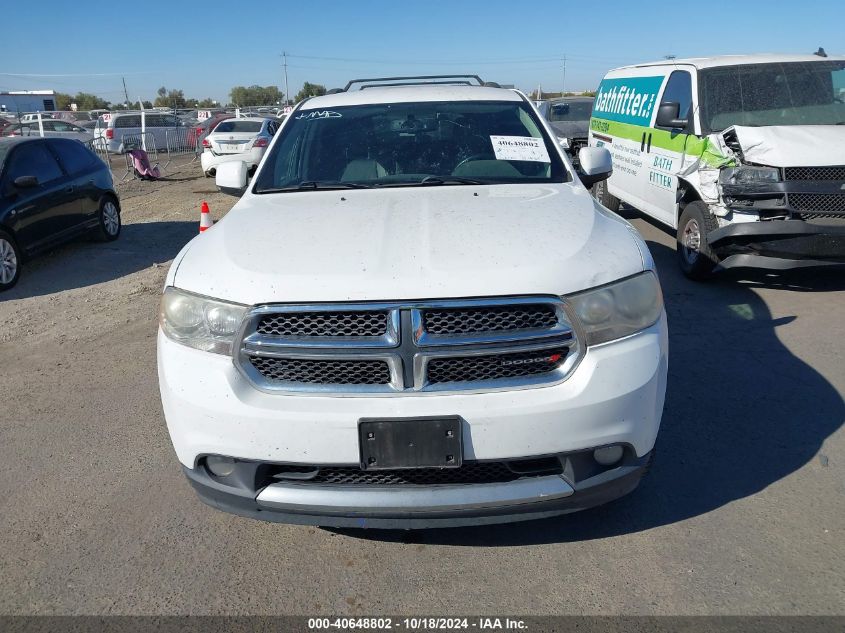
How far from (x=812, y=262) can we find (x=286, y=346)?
16.6ft

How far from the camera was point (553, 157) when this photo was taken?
3873mm

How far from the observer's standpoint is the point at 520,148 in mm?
3891

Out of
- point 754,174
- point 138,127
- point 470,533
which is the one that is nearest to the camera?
point 470,533

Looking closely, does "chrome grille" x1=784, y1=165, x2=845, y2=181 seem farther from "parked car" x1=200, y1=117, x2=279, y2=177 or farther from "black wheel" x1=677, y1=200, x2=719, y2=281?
"parked car" x1=200, y1=117, x2=279, y2=177

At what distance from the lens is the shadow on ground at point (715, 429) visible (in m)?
2.92

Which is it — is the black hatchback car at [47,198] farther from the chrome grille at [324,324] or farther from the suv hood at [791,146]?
the suv hood at [791,146]

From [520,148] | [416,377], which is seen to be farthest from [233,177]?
[416,377]

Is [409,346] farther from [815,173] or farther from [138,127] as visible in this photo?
[138,127]

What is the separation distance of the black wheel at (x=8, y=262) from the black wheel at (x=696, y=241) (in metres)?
7.07

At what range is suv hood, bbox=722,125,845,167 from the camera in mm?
5605

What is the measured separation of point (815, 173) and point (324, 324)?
5007 millimetres

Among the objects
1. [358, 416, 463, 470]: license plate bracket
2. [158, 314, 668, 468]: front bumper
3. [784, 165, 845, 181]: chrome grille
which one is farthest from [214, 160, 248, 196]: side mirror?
[784, 165, 845, 181]: chrome grille

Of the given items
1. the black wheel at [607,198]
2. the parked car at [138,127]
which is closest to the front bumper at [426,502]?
the black wheel at [607,198]

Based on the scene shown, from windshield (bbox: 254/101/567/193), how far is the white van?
2.65 metres
